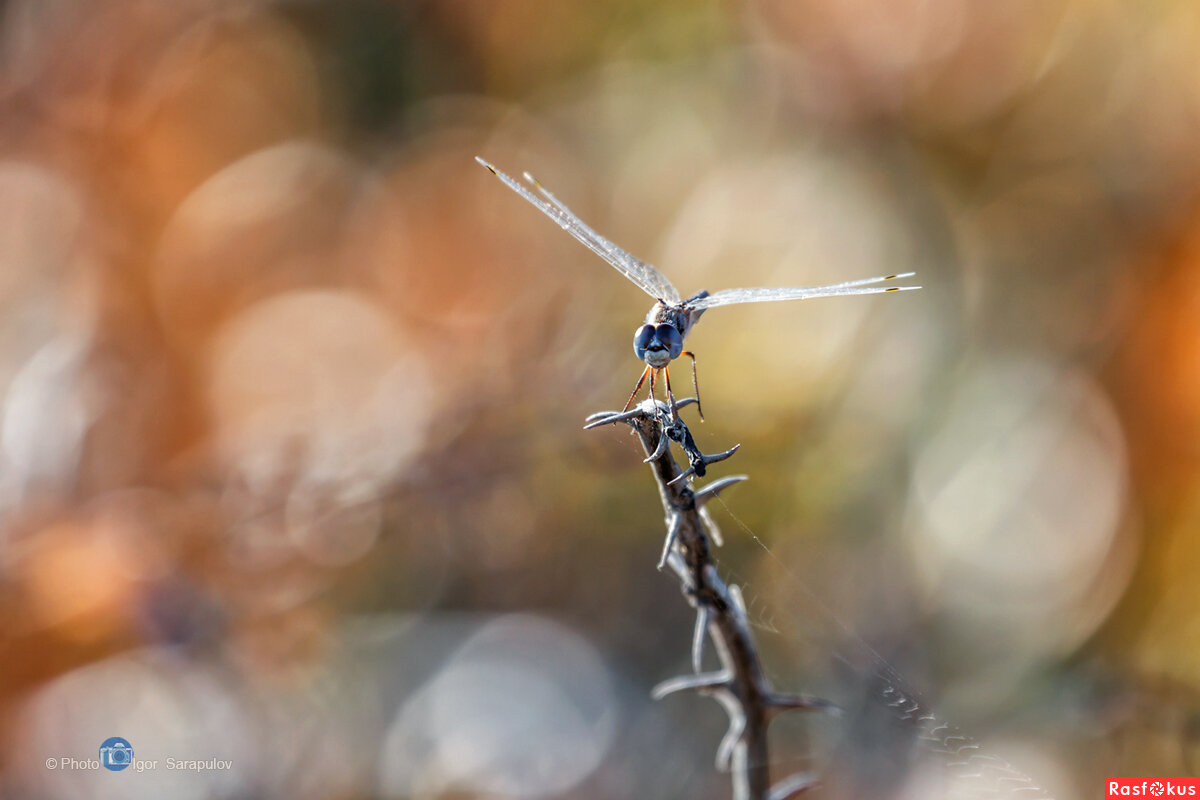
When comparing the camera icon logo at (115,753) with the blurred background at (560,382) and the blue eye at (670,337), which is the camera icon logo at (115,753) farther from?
the blue eye at (670,337)

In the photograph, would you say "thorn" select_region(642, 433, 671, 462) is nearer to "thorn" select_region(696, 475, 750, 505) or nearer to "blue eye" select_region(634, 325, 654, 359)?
"thorn" select_region(696, 475, 750, 505)

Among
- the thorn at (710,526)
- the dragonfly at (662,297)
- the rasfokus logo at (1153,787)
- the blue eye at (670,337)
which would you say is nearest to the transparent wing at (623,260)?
the dragonfly at (662,297)

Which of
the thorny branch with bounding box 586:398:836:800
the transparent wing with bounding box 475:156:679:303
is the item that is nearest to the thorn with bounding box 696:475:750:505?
the thorny branch with bounding box 586:398:836:800

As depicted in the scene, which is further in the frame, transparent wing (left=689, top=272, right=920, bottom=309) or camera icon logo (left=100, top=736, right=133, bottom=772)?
camera icon logo (left=100, top=736, right=133, bottom=772)

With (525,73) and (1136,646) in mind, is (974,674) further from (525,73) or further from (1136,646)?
(525,73)

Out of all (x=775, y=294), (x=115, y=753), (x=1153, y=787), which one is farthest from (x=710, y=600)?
(x=115, y=753)
